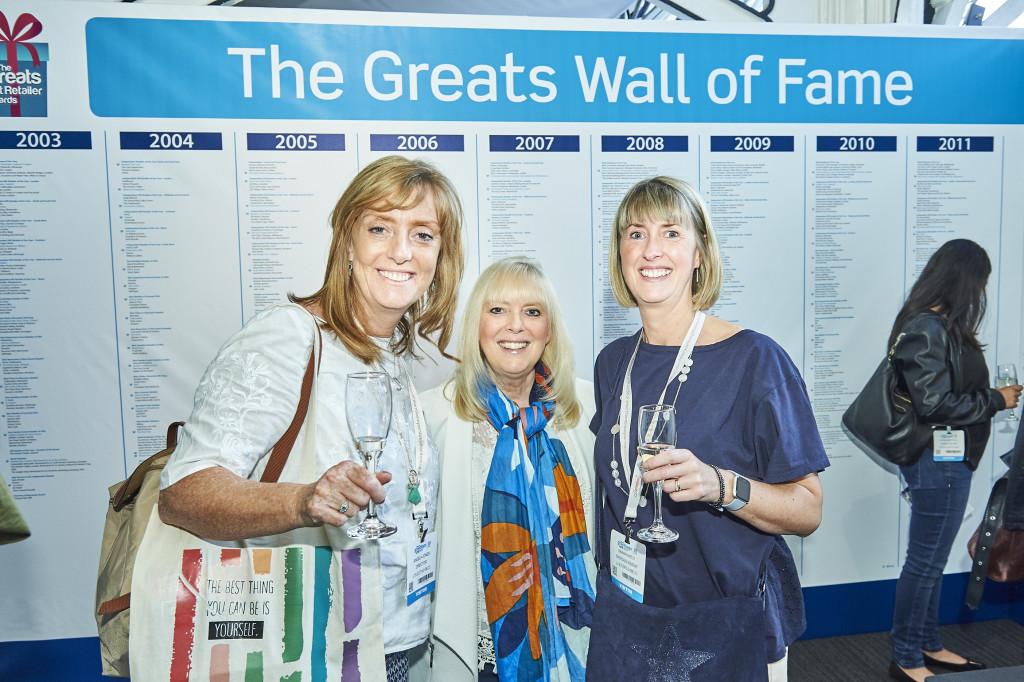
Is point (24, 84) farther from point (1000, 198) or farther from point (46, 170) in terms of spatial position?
point (1000, 198)

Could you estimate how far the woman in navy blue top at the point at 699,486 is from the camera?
1.57 m

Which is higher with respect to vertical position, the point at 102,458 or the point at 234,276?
the point at 234,276

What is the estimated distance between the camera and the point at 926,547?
301cm

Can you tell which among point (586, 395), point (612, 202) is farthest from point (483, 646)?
point (612, 202)

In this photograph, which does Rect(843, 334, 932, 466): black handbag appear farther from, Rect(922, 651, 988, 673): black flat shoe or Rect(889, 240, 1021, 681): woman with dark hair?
Rect(922, 651, 988, 673): black flat shoe

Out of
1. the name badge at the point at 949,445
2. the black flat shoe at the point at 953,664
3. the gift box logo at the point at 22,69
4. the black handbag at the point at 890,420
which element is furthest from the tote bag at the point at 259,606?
the black flat shoe at the point at 953,664

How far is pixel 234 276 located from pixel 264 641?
6.07 ft

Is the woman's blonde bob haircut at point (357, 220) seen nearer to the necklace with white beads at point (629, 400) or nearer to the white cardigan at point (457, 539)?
the white cardigan at point (457, 539)

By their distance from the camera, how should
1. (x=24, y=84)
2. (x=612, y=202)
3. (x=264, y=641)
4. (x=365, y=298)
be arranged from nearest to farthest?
(x=264, y=641) → (x=365, y=298) → (x=24, y=84) → (x=612, y=202)

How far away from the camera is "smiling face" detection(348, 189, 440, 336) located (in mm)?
1731

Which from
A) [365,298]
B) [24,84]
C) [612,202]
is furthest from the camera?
[612,202]

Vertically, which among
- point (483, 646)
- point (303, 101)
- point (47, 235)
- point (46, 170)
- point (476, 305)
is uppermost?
point (303, 101)

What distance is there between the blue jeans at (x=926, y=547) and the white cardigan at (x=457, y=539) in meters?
1.72

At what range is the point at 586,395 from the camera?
253 centimetres
